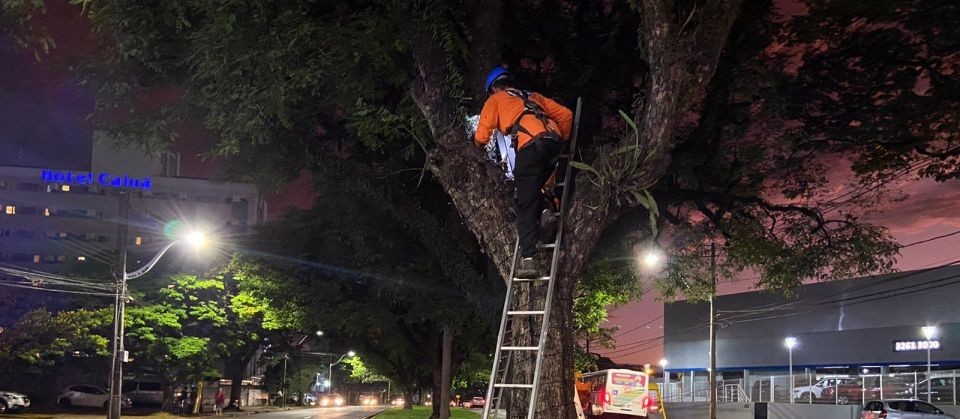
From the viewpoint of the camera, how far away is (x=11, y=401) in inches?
1639

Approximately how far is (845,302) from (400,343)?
32.4 m

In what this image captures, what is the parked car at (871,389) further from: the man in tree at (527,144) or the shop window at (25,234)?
the shop window at (25,234)

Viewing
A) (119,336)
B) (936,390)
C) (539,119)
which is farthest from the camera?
(936,390)

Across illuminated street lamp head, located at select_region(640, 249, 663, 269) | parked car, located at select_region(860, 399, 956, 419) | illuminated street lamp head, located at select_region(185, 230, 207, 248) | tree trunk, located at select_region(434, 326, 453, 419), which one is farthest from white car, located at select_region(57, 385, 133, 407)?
parked car, located at select_region(860, 399, 956, 419)

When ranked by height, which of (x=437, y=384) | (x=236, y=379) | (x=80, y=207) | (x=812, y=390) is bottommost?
(x=236, y=379)

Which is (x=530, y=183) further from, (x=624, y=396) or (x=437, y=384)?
(x=437, y=384)

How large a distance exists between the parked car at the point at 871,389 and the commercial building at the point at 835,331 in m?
2.51

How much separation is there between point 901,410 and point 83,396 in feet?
147

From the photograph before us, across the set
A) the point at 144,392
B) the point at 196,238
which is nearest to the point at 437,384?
the point at 196,238

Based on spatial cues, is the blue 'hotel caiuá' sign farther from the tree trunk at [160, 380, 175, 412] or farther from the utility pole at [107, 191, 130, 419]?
the utility pole at [107, 191, 130, 419]

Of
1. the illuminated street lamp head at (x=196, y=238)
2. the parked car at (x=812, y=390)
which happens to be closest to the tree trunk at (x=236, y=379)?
the illuminated street lamp head at (x=196, y=238)

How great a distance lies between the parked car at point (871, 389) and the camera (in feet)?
108

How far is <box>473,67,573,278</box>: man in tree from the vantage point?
6.46 meters

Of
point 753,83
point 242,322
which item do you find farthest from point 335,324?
point 242,322
